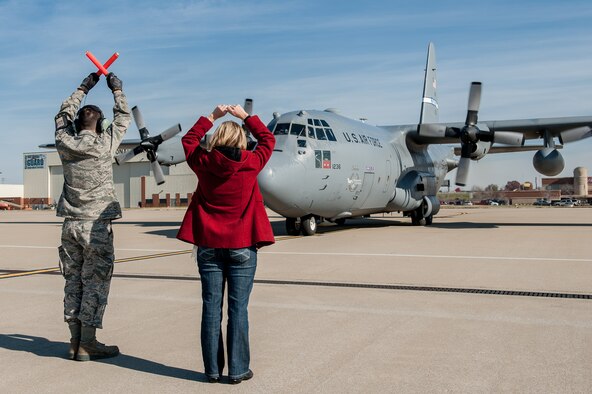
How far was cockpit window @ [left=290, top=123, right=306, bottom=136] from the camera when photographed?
17.8m

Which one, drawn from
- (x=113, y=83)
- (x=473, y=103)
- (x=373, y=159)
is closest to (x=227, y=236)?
(x=113, y=83)

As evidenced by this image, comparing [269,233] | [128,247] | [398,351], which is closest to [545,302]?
[398,351]

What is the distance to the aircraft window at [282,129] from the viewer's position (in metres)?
17.9

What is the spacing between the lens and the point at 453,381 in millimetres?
4504

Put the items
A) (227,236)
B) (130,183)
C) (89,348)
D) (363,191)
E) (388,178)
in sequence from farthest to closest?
(130,183)
(388,178)
(363,191)
(89,348)
(227,236)

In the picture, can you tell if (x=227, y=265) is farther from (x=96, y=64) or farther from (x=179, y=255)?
(x=179, y=255)

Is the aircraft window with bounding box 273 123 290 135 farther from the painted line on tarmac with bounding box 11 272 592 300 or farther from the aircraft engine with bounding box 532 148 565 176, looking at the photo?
the aircraft engine with bounding box 532 148 565 176

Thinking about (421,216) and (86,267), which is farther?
(421,216)

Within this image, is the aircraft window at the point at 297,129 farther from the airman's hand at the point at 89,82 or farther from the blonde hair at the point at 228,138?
the blonde hair at the point at 228,138

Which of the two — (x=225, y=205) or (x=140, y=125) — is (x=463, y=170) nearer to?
(x=140, y=125)

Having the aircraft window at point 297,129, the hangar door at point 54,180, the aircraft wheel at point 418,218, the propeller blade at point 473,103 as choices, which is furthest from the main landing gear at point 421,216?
the hangar door at point 54,180

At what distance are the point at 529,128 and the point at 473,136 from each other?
2.79 m

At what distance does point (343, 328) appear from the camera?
6336 millimetres

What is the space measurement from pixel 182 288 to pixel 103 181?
3.78m
